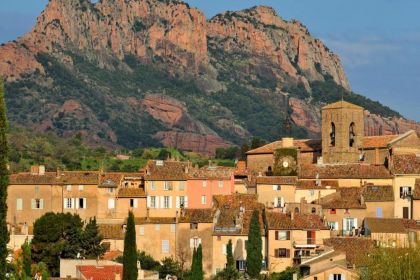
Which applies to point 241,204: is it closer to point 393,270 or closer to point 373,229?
point 373,229

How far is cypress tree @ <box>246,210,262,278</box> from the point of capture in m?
77.2

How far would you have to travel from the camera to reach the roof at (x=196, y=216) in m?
83.6

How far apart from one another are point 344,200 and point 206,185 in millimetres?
10180

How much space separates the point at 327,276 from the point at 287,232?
515 inches

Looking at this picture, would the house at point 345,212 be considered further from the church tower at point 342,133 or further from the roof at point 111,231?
the church tower at point 342,133

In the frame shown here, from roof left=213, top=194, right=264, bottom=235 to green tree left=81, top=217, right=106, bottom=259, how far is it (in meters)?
7.84

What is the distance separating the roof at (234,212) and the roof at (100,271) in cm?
1436

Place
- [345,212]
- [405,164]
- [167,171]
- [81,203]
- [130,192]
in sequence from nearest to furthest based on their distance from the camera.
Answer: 1. [345,212]
2. [130,192]
3. [81,203]
4. [167,171]
5. [405,164]

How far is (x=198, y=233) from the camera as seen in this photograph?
83375 millimetres

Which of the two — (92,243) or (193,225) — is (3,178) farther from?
(193,225)

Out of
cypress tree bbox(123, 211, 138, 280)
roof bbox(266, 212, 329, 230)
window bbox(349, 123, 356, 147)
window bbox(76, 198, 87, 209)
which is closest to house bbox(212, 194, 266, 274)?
roof bbox(266, 212, 329, 230)

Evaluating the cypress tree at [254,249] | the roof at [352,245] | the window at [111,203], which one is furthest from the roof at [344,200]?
the window at [111,203]

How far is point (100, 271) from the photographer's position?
222 feet

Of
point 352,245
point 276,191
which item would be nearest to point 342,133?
point 276,191
